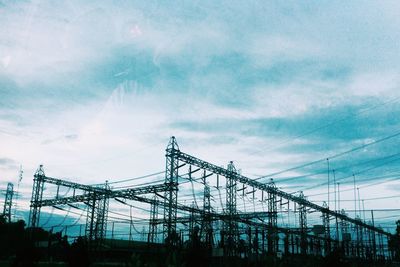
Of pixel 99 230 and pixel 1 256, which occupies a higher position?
pixel 99 230

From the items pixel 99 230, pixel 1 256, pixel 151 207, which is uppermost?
pixel 151 207

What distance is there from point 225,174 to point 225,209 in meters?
5.61

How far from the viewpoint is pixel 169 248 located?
92.0 ft

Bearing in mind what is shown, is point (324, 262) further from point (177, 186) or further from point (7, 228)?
point (7, 228)

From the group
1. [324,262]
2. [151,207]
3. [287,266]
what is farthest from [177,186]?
[324,262]

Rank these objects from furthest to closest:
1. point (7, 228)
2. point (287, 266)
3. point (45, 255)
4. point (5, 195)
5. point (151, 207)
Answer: point (5, 195) < point (7, 228) < point (151, 207) < point (45, 255) < point (287, 266)

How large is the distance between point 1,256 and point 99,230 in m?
12.5

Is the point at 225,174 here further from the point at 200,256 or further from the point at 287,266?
the point at 200,256

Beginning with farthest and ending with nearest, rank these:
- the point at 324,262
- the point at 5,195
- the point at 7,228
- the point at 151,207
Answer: the point at 5,195 < the point at 7,228 < the point at 151,207 < the point at 324,262

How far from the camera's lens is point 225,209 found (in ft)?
127

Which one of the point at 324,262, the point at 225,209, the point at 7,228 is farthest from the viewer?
the point at 7,228

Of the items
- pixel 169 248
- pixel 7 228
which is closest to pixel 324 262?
pixel 169 248

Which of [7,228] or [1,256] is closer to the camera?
[1,256]

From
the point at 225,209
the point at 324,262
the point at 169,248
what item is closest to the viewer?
the point at 324,262
